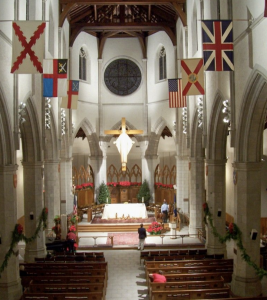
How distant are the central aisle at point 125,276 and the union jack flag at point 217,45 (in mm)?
8727

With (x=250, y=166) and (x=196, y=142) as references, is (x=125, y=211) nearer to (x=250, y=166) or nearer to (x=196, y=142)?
(x=196, y=142)

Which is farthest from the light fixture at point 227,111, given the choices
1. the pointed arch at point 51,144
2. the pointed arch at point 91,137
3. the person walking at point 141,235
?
the pointed arch at point 91,137

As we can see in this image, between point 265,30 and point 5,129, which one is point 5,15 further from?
point 265,30

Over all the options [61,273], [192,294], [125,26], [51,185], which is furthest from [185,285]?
[125,26]

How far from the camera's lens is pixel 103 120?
109ft

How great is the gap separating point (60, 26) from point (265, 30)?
16.4 meters

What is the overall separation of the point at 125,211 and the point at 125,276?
11.1 meters

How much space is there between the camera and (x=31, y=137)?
18906 millimetres

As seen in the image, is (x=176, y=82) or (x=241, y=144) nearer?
(x=241, y=144)

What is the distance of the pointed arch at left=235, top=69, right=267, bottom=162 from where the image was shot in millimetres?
13625

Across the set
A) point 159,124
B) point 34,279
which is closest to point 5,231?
point 34,279

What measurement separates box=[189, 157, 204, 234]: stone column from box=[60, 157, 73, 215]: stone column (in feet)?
29.4

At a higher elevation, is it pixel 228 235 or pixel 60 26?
pixel 60 26

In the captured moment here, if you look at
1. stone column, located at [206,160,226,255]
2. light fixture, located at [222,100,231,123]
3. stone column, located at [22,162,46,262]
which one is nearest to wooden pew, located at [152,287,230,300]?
light fixture, located at [222,100,231,123]
